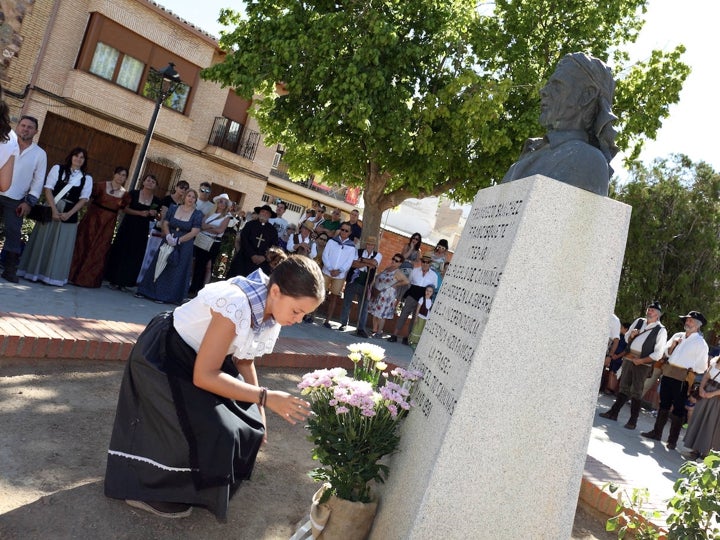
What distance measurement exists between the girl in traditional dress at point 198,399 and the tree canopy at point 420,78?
995 cm

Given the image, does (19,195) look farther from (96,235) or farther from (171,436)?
(171,436)

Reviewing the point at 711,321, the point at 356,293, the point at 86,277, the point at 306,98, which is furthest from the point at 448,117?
the point at 711,321

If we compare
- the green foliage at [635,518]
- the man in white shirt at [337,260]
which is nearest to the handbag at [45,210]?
the man in white shirt at [337,260]

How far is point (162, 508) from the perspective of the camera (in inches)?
135

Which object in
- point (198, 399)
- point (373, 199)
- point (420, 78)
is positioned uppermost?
point (420, 78)

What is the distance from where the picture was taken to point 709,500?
3531 mm

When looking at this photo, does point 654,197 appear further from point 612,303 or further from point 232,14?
point 612,303

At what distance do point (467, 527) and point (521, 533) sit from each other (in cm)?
28

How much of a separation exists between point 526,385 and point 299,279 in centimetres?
121

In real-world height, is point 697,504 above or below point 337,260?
below

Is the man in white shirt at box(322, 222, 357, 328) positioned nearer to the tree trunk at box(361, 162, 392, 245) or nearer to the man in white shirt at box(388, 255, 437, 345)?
the man in white shirt at box(388, 255, 437, 345)

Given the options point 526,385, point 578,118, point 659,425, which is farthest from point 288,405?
point 659,425

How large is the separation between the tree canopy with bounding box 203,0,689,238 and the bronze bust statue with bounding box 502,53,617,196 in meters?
9.37

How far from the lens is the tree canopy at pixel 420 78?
13.3 meters
